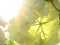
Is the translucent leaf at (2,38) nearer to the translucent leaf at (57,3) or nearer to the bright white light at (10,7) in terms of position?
the bright white light at (10,7)

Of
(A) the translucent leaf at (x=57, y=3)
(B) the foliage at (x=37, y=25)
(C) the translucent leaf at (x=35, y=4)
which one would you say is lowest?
(B) the foliage at (x=37, y=25)

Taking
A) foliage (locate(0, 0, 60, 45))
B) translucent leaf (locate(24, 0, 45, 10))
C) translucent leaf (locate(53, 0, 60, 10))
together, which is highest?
translucent leaf (locate(53, 0, 60, 10))

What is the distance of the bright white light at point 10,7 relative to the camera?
74 cm

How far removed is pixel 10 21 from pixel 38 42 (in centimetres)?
10

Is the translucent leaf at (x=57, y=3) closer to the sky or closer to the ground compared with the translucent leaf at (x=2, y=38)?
closer to the sky

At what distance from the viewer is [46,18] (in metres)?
0.78

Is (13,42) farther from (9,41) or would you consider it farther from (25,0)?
(25,0)

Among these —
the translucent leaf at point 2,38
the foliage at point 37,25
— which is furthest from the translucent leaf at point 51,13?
the translucent leaf at point 2,38

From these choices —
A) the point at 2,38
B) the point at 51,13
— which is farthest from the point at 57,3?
the point at 2,38

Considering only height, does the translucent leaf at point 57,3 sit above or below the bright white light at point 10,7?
above

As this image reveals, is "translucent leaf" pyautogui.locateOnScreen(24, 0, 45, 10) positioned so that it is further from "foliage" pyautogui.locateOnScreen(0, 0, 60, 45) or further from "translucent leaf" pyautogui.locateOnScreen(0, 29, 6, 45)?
"translucent leaf" pyautogui.locateOnScreen(0, 29, 6, 45)

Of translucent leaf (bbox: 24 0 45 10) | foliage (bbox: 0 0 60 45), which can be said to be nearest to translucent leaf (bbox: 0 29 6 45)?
foliage (bbox: 0 0 60 45)

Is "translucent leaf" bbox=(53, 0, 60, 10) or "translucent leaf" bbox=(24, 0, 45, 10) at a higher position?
"translucent leaf" bbox=(53, 0, 60, 10)

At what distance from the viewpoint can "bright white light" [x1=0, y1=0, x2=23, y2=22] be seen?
2.43 feet
